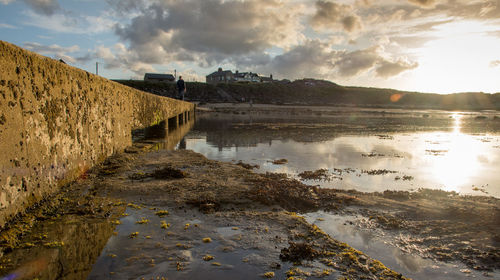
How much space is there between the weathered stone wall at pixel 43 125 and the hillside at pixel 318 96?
52.0 metres

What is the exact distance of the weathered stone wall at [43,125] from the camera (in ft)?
8.05

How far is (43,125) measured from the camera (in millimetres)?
3016

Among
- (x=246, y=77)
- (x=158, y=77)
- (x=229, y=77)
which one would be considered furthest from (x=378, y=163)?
(x=246, y=77)

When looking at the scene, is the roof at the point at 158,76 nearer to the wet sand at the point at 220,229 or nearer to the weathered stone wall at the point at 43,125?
the weathered stone wall at the point at 43,125

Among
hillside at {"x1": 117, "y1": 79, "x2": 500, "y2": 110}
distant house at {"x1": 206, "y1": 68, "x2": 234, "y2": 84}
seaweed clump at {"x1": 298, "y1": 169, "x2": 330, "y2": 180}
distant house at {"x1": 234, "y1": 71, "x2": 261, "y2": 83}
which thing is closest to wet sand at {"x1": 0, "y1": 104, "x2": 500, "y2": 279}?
seaweed clump at {"x1": 298, "y1": 169, "x2": 330, "y2": 180}

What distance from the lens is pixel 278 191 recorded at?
14.4 ft

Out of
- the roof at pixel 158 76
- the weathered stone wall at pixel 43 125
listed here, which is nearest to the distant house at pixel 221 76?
the roof at pixel 158 76

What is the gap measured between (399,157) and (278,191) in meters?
6.01

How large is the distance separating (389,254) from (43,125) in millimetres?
3683

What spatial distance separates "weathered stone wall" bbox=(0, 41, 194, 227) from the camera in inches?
96.6

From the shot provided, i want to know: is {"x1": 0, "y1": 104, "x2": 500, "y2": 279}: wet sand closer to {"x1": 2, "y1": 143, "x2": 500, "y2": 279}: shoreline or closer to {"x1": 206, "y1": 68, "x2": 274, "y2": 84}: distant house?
{"x1": 2, "y1": 143, "x2": 500, "y2": 279}: shoreline

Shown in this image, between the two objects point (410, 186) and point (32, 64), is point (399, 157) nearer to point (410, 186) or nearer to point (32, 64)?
point (410, 186)

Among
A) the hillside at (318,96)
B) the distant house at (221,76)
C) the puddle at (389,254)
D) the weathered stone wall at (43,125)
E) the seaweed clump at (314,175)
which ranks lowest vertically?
the puddle at (389,254)

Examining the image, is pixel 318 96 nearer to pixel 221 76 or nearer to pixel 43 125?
pixel 221 76
